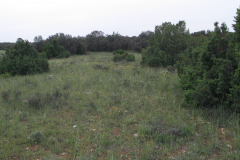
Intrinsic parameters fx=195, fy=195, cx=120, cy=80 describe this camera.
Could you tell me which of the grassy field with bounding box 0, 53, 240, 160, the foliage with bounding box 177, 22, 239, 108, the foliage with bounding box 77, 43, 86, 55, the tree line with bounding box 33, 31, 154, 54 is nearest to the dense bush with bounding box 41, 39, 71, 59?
the tree line with bounding box 33, 31, 154, 54

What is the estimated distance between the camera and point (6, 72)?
9531 mm

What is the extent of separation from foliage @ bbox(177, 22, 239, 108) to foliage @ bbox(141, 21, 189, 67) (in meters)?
5.85

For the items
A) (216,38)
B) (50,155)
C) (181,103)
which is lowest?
(50,155)

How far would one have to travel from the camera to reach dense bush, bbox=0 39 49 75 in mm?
9508

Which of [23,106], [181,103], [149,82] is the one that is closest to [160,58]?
[149,82]

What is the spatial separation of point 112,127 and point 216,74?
262cm

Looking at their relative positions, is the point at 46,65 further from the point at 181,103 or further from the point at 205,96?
the point at 205,96

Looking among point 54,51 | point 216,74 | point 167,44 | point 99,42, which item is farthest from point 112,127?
point 99,42

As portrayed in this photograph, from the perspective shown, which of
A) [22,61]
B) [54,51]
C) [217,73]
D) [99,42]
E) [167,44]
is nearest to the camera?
[217,73]

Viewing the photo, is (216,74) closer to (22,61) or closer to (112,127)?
(112,127)

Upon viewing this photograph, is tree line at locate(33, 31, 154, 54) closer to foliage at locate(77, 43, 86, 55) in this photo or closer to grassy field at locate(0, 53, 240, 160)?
foliage at locate(77, 43, 86, 55)

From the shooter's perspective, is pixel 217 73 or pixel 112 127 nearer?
pixel 112 127

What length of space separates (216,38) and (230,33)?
347 mm

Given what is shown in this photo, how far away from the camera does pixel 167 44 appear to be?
441 inches
